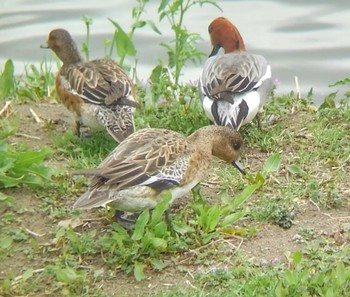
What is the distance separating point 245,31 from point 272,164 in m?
4.91

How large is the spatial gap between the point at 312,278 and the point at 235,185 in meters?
1.51

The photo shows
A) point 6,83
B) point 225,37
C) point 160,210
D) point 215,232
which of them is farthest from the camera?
point 225,37

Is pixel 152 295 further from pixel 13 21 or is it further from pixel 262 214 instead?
pixel 13 21

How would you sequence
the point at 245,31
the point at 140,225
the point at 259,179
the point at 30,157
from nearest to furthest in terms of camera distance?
the point at 140,225 < the point at 30,157 < the point at 259,179 < the point at 245,31

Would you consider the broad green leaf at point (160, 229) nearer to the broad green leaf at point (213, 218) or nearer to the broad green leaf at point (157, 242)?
the broad green leaf at point (157, 242)

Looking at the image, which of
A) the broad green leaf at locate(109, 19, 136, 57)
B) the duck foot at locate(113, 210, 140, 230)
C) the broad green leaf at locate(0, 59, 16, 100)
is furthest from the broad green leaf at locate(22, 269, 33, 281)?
the broad green leaf at locate(109, 19, 136, 57)

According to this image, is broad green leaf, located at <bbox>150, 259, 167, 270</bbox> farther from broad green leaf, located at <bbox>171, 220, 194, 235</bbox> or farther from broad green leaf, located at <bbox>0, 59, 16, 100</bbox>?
broad green leaf, located at <bbox>0, 59, 16, 100</bbox>

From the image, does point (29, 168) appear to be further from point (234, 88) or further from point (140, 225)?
point (234, 88)

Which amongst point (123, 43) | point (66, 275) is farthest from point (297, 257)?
point (123, 43)

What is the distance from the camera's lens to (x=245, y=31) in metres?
11.7

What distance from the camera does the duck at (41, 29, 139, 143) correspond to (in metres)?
7.52

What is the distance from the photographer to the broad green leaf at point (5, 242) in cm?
601

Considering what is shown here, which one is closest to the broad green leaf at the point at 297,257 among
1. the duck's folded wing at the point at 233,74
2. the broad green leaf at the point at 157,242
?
the broad green leaf at the point at 157,242

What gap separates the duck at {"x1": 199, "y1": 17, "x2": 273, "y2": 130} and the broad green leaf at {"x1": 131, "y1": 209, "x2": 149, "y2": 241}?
191 centimetres
